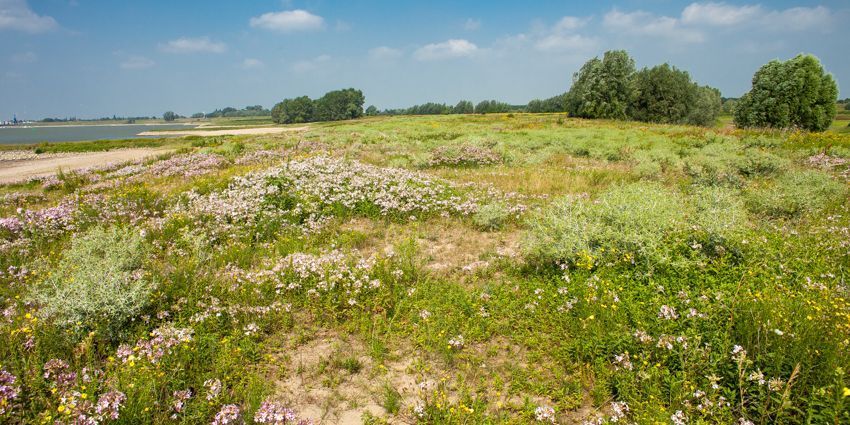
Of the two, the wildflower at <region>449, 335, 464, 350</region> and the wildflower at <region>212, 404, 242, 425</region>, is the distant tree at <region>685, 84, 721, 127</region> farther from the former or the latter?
the wildflower at <region>212, 404, 242, 425</region>

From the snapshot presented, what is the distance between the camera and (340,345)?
508 centimetres

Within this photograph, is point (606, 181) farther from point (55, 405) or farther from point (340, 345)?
point (55, 405)

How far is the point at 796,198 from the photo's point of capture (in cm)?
929

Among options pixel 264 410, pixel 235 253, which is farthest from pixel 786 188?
pixel 235 253

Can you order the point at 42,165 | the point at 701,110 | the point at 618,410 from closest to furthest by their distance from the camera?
the point at 618,410, the point at 42,165, the point at 701,110

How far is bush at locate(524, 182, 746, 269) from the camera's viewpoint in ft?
19.8

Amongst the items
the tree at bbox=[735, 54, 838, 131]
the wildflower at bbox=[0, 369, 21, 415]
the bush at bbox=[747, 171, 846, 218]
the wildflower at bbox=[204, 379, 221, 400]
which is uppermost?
the tree at bbox=[735, 54, 838, 131]

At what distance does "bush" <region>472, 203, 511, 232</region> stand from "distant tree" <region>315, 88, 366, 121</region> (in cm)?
15834

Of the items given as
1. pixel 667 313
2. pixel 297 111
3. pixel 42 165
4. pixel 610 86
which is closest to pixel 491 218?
pixel 667 313

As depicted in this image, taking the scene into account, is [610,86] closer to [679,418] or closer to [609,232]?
[609,232]

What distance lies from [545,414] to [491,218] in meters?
5.94

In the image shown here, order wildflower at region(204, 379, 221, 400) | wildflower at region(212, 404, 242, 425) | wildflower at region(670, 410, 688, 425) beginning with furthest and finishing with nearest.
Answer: wildflower at region(204, 379, 221, 400), wildflower at region(212, 404, 242, 425), wildflower at region(670, 410, 688, 425)

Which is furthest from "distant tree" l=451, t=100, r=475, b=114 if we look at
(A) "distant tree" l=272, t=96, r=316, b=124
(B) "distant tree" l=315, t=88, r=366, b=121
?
(A) "distant tree" l=272, t=96, r=316, b=124

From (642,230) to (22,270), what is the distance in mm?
10808
